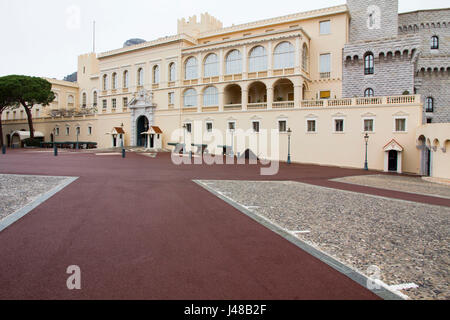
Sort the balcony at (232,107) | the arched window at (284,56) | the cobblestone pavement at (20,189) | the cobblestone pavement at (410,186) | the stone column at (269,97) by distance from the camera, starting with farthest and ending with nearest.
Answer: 1. the balcony at (232,107)
2. the stone column at (269,97)
3. the arched window at (284,56)
4. the cobblestone pavement at (410,186)
5. the cobblestone pavement at (20,189)

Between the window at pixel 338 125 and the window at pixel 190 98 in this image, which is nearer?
the window at pixel 338 125

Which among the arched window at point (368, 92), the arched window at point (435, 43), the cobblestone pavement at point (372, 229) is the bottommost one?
the cobblestone pavement at point (372, 229)

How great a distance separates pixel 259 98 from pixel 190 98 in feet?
30.1

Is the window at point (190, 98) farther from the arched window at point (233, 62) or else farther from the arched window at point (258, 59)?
the arched window at point (258, 59)

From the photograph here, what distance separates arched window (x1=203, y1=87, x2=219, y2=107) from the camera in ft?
125

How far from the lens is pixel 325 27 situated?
113ft

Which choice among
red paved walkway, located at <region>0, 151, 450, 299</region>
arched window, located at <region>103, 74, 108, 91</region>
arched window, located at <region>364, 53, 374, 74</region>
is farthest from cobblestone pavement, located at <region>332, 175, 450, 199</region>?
arched window, located at <region>103, 74, 108, 91</region>

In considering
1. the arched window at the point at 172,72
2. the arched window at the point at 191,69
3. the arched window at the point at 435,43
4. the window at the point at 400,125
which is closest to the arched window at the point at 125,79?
the arched window at the point at 172,72

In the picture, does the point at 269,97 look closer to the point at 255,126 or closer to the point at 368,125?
the point at 255,126

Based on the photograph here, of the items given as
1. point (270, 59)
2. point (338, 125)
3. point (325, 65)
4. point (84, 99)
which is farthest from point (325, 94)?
point (84, 99)

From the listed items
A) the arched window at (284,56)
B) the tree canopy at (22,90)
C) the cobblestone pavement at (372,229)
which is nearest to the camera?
the cobblestone pavement at (372,229)

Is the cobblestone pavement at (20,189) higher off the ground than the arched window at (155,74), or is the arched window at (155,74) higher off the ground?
the arched window at (155,74)

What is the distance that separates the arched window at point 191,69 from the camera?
39.7 metres

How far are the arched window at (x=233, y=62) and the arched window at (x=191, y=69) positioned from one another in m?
4.70
